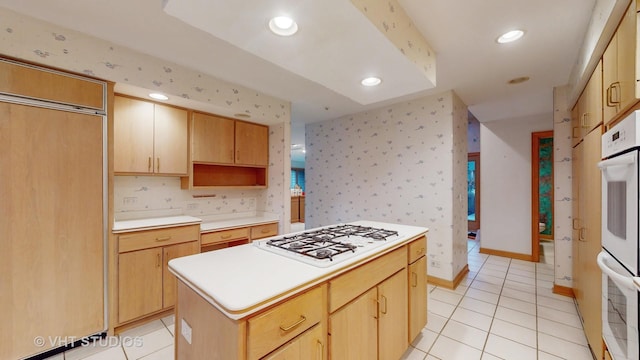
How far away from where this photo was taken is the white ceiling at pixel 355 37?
117cm

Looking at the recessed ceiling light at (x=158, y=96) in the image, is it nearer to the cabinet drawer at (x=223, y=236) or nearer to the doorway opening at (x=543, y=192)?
the cabinet drawer at (x=223, y=236)

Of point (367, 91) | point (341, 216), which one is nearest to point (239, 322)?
point (367, 91)

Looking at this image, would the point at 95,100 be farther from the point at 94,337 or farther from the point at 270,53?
the point at 94,337

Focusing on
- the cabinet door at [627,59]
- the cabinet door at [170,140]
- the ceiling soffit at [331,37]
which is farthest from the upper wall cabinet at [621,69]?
the cabinet door at [170,140]

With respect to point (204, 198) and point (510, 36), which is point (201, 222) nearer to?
point (204, 198)

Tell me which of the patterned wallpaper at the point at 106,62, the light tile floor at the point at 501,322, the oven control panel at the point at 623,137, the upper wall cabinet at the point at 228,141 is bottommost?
the light tile floor at the point at 501,322

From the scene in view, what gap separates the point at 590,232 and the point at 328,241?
1.89 meters

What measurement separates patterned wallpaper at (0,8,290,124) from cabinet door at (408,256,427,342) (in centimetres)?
242

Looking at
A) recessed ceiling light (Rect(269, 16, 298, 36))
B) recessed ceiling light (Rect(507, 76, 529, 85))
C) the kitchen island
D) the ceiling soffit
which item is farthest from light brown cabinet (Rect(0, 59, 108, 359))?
recessed ceiling light (Rect(507, 76, 529, 85))

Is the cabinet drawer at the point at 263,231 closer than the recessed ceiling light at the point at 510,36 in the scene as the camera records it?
No

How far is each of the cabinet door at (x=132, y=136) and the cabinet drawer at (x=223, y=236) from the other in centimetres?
86

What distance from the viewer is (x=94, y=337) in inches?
79.6

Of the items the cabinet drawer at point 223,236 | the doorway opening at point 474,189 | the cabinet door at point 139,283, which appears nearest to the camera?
the cabinet door at point 139,283

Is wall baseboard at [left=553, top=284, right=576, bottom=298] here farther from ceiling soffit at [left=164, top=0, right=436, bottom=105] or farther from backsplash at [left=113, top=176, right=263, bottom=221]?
backsplash at [left=113, top=176, right=263, bottom=221]
